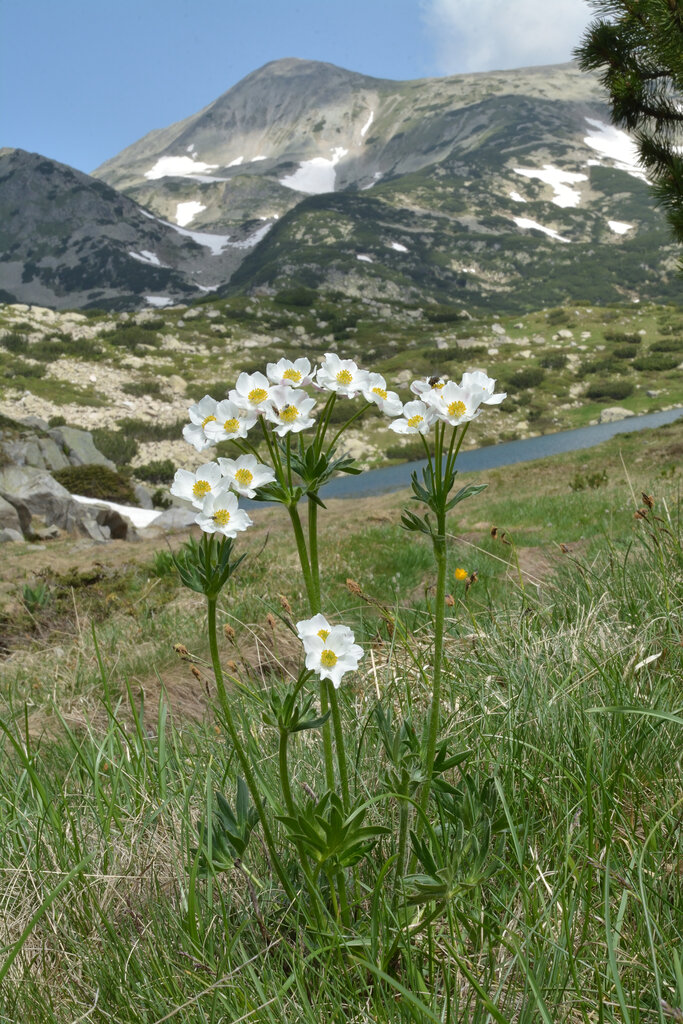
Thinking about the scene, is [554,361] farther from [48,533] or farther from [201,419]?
[201,419]

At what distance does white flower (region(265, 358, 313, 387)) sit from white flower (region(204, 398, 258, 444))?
0.12 meters

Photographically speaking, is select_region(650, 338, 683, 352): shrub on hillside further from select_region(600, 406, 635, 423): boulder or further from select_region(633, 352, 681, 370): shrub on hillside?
select_region(600, 406, 635, 423): boulder

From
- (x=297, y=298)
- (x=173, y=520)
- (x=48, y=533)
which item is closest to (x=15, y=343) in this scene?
(x=297, y=298)

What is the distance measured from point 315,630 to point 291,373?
0.65m

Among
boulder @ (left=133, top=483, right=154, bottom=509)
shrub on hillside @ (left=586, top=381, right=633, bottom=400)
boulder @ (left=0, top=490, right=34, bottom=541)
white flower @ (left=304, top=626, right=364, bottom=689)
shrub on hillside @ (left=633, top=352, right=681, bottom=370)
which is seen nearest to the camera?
white flower @ (left=304, top=626, right=364, bottom=689)

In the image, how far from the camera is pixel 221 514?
1.39 metres

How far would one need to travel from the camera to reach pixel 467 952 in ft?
5.31

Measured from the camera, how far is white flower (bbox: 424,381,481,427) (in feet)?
4.77

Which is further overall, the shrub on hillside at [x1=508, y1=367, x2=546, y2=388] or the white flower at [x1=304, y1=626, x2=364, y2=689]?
the shrub on hillside at [x1=508, y1=367, x2=546, y2=388]

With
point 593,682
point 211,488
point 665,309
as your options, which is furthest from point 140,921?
point 665,309

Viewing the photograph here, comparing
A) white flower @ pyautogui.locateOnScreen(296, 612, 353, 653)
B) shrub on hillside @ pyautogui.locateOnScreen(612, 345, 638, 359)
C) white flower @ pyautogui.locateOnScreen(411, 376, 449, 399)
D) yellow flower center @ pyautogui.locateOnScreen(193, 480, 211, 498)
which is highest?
shrub on hillside @ pyautogui.locateOnScreen(612, 345, 638, 359)

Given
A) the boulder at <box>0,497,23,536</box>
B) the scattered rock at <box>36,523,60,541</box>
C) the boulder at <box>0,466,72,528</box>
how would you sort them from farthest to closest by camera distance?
the boulder at <box>0,466,72,528</box> → the scattered rock at <box>36,523,60,541</box> → the boulder at <box>0,497,23,536</box>

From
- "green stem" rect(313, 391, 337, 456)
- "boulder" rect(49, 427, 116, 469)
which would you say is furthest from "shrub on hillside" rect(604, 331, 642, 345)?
"green stem" rect(313, 391, 337, 456)

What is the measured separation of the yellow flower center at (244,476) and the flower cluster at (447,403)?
0.35 m
